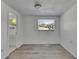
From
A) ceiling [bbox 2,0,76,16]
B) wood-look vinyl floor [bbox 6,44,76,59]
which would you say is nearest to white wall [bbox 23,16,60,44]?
wood-look vinyl floor [bbox 6,44,76,59]

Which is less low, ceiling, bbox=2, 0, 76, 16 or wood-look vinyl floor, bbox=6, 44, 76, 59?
ceiling, bbox=2, 0, 76, 16

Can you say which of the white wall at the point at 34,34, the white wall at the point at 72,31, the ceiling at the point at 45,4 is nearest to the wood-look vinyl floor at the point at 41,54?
the white wall at the point at 72,31

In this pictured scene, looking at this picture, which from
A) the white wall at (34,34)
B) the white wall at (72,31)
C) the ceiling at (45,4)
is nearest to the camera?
the ceiling at (45,4)

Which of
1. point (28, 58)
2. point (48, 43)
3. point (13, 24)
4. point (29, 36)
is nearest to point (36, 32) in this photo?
point (29, 36)

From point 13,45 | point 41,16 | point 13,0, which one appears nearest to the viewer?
point 13,0

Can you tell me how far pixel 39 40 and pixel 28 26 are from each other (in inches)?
55.8

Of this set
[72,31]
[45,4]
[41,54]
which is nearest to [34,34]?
[41,54]

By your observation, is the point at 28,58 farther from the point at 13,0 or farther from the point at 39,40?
the point at 39,40

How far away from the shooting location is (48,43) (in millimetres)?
9227

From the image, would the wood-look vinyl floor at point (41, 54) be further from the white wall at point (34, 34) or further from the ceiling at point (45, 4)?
the white wall at point (34, 34)

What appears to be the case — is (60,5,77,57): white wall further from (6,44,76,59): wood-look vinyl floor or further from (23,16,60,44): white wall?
(23,16,60,44): white wall

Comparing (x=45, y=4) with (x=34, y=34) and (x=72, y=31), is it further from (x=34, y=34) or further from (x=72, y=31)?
(x=34, y=34)

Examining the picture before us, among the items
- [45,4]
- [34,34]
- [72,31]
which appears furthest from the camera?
[34,34]

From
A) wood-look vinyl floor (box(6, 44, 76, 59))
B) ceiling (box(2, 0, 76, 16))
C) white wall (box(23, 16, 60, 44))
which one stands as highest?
ceiling (box(2, 0, 76, 16))
